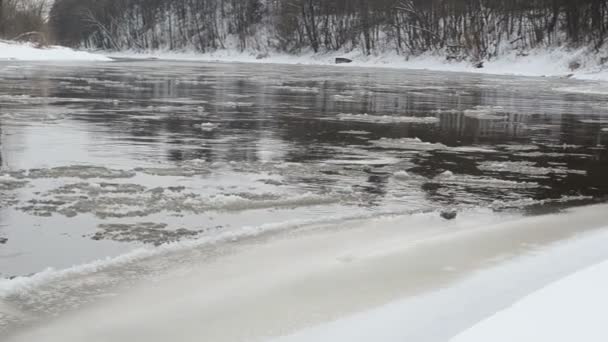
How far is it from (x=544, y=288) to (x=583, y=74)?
3414 centimetres

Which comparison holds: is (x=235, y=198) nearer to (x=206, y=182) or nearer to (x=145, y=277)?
(x=206, y=182)

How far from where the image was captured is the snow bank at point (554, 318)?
11.1 ft

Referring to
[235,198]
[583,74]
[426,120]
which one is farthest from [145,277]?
[583,74]

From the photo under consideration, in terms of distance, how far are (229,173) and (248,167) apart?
1.48 ft

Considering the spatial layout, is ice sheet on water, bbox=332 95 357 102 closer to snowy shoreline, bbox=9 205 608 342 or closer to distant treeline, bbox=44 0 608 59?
snowy shoreline, bbox=9 205 608 342

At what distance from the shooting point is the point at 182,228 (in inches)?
230

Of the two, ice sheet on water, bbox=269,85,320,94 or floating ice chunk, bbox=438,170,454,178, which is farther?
ice sheet on water, bbox=269,85,320,94

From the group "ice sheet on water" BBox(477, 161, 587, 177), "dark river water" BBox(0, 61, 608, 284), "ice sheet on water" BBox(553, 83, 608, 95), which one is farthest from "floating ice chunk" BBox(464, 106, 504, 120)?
"ice sheet on water" BBox(553, 83, 608, 95)

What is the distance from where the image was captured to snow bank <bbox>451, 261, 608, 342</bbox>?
3383 millimetres

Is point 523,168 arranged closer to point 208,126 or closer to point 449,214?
point 449,214

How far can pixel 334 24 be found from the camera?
6612 cm

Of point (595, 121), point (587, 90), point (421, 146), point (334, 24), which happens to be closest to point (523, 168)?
point (421, 146)

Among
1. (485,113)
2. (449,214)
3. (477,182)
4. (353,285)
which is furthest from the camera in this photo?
(485,113)

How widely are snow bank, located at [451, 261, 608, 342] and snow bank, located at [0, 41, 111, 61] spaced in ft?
146
